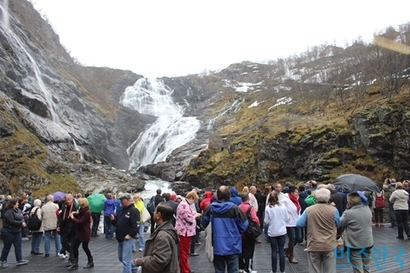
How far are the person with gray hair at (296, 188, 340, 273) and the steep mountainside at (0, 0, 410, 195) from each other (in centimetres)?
2013

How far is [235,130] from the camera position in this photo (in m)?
46.2

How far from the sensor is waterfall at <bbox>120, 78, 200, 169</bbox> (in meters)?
51.3

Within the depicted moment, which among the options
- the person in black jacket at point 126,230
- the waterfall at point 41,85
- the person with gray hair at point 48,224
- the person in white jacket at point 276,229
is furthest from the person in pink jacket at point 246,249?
the waterfall at point 41,85

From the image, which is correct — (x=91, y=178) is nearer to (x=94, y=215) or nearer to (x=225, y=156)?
(x=225, y=156)

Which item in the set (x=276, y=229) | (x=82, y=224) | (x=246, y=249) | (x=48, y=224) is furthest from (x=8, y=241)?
(x=276, y=229)

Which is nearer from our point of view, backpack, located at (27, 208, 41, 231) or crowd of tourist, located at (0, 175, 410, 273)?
crowd of tourist, located at (0, 175, 410, 273)

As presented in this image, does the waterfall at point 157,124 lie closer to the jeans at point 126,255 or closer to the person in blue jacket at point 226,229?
the jeans at point 126,255

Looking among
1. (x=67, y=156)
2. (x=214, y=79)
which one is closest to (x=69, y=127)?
(x=67, y=156)

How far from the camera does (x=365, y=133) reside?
24.9 m

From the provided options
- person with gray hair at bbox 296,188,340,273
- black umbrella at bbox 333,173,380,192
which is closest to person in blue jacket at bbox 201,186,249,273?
person with gray hair at bbox 296,188,340,273

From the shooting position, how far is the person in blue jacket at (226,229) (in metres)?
5.65

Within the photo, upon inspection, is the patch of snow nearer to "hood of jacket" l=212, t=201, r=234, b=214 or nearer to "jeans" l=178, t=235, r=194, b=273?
"jeans" l=178, t=235, r=194, b=273

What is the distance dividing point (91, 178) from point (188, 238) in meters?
23.4

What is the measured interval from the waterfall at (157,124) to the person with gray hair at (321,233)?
4196cm
